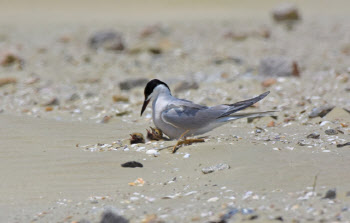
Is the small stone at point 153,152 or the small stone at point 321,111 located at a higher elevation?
the small stone at point 321,111

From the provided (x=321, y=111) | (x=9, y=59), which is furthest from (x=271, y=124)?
(x=9, y=59)

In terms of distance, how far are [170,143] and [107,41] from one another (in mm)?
7608

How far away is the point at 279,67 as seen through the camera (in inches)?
335

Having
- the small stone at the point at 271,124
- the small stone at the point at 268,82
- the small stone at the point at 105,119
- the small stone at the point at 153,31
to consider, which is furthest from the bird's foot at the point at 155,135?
the small stone at the point at 153,31

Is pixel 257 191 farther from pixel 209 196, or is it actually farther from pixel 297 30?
pixel 297 30

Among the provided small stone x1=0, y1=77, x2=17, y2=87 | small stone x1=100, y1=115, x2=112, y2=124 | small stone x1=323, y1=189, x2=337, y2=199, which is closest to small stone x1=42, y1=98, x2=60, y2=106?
small stone x1=100, y1=115, x2=112, y2=124

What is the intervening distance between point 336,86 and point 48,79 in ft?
14.5

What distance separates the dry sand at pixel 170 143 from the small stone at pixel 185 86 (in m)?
0.09

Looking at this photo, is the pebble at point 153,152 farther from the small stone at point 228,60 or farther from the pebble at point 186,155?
the small stone at point 228,60

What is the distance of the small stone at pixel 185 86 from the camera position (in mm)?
7887

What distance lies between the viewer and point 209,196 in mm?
3547

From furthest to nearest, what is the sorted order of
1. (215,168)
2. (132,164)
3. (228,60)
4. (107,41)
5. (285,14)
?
(285,14)
(107,41)
(228,60)
(132,164)
(215,168)

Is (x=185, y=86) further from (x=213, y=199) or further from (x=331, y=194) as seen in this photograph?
(x=331, y=194)

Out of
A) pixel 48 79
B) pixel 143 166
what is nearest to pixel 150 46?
pixel 48 79
